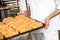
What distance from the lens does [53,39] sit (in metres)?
1.61

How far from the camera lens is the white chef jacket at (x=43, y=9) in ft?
4.92

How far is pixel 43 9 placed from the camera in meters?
1.52

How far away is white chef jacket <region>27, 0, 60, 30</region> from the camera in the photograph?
150cm

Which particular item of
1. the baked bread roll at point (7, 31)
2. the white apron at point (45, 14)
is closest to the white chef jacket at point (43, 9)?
the white apron at point (45, 14)

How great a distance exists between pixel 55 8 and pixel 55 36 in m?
0.33

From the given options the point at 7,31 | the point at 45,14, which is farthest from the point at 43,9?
the point at 7,31

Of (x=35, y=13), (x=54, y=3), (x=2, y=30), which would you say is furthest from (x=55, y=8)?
(x=2, y=30)

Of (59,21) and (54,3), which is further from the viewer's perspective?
(59,21)

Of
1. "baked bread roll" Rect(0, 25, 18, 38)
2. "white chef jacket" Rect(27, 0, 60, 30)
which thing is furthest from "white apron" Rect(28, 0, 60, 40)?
"baked bread roll" Rect(0, 25, 18, 38)

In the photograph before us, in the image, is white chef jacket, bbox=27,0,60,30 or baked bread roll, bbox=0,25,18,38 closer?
baked bread roll, bbox=0,25,18,38

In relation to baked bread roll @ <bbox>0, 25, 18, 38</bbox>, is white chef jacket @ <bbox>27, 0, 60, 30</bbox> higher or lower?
higher

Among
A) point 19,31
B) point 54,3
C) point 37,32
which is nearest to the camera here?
point 19,31

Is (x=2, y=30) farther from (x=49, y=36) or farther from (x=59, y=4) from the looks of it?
(x=59, y=4)

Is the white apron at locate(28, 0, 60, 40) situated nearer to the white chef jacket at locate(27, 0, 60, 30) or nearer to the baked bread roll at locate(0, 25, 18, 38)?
the white chef jacket at locate(27, 0, 60, 30)
